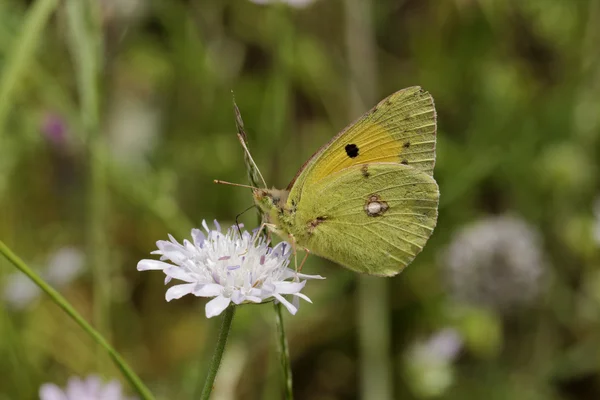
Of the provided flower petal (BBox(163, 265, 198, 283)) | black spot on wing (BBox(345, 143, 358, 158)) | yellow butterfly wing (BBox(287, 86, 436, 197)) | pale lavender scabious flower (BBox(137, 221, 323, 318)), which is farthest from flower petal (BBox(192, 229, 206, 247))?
black spot on wing (BBox(345, 143, 358, 158))

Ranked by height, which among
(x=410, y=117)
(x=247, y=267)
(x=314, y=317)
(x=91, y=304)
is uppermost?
(x=410, y=117)

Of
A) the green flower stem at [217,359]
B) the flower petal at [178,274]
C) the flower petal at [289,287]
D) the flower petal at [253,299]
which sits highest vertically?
the flower petal at [178,274]

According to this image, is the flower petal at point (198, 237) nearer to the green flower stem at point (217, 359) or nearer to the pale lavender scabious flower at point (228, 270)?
the pale lavender scabious flower at point (228, 270)

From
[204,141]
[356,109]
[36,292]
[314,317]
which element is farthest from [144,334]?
[356,109]

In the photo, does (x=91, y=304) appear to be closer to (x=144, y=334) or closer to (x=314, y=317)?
(x=144, y=334)

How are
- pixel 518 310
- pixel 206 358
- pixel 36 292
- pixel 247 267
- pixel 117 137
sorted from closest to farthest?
pixel 247 267
pixel 206 358
pixel 36 292
pixel 518 310
pixel 117 137

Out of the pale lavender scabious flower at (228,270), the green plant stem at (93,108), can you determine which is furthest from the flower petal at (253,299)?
the green plant stem at (93,108)

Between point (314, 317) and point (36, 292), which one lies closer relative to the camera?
point (36, 292)
